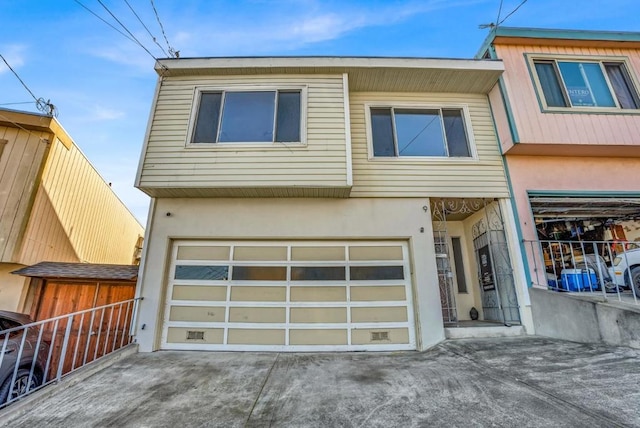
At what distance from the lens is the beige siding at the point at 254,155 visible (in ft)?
16.8

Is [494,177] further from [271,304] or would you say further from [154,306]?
[154,306]

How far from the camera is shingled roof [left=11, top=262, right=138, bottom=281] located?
5559 mm

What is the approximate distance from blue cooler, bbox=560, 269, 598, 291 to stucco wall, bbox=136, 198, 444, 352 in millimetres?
2668

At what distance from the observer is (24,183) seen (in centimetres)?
623

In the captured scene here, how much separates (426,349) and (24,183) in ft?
30.2

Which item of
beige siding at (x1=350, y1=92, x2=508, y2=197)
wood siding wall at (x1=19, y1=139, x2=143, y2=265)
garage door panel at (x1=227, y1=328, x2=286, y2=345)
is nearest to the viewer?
garage door panel at (x1=227, y1=328, x2=286, y2=345)

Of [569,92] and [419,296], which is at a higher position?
[569,92]

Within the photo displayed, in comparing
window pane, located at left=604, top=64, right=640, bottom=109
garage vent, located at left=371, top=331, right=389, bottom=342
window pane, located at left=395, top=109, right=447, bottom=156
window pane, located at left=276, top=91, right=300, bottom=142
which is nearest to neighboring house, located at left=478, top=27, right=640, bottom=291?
window pane, located at left=604, top=64, right=640, bottom=109

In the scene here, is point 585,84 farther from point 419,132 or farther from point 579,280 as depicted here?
point 579,280

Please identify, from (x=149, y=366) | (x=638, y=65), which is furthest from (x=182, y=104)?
(x=638, y=65)

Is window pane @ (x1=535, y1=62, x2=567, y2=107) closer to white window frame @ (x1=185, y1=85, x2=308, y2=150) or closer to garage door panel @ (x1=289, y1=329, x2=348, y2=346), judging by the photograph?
white window frame @ (x1=185, y1=85, x2=308, y2=150)

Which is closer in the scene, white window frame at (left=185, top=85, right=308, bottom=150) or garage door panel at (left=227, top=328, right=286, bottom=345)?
garage door panel at (left=227, top=328, right=286, bottom=345)

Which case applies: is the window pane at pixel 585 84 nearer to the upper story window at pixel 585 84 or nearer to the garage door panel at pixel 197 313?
the upper story window at pixel 585 84

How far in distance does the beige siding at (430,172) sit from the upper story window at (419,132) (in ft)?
0.76
